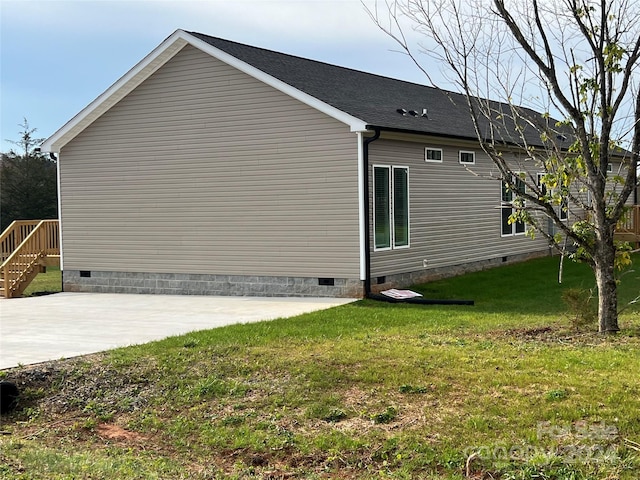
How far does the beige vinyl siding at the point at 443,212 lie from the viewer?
45.9 feet

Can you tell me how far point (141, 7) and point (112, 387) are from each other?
262 inches

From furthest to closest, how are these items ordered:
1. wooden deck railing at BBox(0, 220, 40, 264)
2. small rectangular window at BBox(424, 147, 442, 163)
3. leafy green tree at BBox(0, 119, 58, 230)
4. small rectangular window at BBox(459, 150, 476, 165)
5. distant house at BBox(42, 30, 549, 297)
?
leafy green tree at BBox(0, 119, 58, 230)
wooden deck railing at BBox(0, 220, 40, 264)
small rectangular window at BBox(459, 150, 476, 165)
small rectangular window at BBox(424, 147, 442, 163)
distant house at BBox(42, 30, 549, 297)

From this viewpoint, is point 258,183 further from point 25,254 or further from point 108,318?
point 25,254

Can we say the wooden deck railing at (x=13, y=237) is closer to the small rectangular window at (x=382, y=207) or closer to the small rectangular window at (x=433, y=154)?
the small rectangular window at (x=382, y=207)

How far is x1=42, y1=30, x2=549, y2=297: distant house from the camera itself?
13367mm

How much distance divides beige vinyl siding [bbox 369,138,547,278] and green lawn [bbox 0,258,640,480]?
5.03 metres

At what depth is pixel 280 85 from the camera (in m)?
13.6

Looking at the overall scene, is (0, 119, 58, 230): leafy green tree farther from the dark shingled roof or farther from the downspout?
the downspout

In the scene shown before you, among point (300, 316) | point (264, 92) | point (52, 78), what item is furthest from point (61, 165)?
point (300, 316)

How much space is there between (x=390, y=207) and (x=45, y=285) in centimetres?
977

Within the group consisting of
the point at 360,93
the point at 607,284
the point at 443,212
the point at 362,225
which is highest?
the point at 360,93

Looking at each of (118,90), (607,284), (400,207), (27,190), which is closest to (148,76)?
(118,90)

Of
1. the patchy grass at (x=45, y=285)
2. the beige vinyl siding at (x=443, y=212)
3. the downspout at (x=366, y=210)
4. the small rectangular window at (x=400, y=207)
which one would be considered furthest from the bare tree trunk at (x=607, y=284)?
the patchy grass at (x=45, y=285)

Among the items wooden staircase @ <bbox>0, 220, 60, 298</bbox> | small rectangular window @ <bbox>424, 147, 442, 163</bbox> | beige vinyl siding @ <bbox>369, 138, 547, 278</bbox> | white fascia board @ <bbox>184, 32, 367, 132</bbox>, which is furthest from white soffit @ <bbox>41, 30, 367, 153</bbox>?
small rectangular window @ <bbox>424, 147, 442, 163</bbox>
